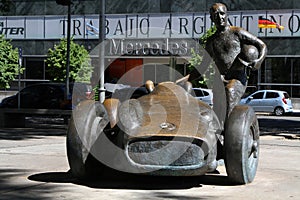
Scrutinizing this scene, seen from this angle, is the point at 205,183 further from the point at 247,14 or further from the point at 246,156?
the point at 247,14

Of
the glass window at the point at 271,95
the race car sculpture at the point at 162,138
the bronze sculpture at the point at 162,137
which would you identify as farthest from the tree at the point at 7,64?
the race car sculpture at the point at 162,138

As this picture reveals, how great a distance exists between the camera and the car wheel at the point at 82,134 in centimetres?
780

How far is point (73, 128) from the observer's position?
7.87 m

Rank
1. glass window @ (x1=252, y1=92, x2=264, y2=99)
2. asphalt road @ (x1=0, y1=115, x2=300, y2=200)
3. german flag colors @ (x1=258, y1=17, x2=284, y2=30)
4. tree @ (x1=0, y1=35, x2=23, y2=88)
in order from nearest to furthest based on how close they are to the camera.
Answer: asphalt road @ (x1=0, y1=115, x2=300, y2=200)
tree @ (x1=0, y1=35, x2=23, y2=88)
glass window @ (x1=252, y1=92, x2=264, y2=99)
german flag colors @ (x1=258, y1=17, x2=284, y2=30)

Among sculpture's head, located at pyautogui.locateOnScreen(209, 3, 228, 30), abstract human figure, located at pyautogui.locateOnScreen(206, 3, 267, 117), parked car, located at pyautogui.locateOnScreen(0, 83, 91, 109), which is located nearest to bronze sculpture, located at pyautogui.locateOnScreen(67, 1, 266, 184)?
abstract human figure, located at pyautogui.locateOnScreen(206, 3, 267, 117)

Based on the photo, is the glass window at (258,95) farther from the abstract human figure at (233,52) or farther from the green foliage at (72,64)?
the abstract human figure at (233,52)

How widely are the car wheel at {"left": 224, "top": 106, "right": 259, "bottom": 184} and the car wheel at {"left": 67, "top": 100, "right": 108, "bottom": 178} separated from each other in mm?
1611

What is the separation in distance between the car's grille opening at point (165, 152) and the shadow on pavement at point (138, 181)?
0.56 metres

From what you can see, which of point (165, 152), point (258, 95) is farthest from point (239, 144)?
point (258, 95)

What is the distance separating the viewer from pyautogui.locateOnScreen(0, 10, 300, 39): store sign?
37844 millimetres

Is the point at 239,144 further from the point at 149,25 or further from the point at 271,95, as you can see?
the point at 149,25

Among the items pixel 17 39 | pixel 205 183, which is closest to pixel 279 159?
pixel 205 183

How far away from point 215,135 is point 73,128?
68.1 inches

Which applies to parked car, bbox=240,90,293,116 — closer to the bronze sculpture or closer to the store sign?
the store sign
